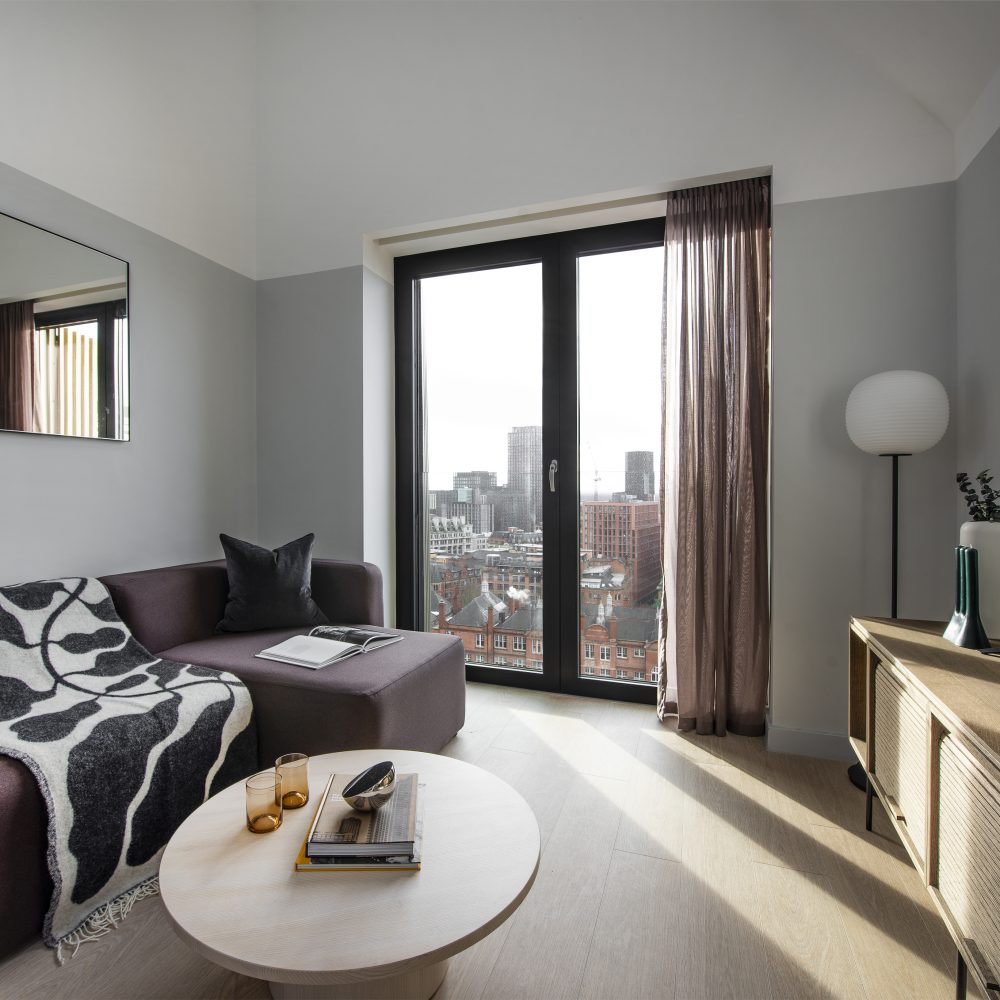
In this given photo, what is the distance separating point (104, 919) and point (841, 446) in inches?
109

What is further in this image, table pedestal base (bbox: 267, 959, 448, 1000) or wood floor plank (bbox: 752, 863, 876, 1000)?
wood floor plank (bbox: 752, 863, 876, 1000)

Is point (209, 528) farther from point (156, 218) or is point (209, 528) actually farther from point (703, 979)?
point (703, 979)

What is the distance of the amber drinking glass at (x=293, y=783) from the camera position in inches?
53.1

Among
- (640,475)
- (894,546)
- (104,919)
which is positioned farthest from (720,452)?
(104,919)

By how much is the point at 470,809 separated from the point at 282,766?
0.43 meters

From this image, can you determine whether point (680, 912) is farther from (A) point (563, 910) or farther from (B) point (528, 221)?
(B) point (528, 221)

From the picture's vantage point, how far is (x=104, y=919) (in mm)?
1495

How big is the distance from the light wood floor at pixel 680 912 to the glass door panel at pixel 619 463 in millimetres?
764

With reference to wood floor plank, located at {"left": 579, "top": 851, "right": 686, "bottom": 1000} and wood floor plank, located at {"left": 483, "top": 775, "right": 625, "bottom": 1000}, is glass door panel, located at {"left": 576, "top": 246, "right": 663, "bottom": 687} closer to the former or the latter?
wood floor plank, located at {"left": 483, "top": 775, "right": 625, "bottom": 1000}

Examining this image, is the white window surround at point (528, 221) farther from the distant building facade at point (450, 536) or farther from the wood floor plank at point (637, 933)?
the wood floor plank at point (637, 933)

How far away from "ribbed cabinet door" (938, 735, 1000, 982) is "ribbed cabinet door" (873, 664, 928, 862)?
0.31 feet

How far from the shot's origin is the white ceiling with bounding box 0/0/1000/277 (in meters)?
2.23

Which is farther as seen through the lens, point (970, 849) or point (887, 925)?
point (887, 925)

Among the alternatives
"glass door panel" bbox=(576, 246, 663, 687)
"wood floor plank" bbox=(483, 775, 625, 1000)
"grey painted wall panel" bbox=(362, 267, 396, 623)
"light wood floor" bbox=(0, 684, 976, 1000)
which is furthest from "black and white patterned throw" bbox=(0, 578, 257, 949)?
"glass door panel" bbox=(576, 246, 663, 687)
